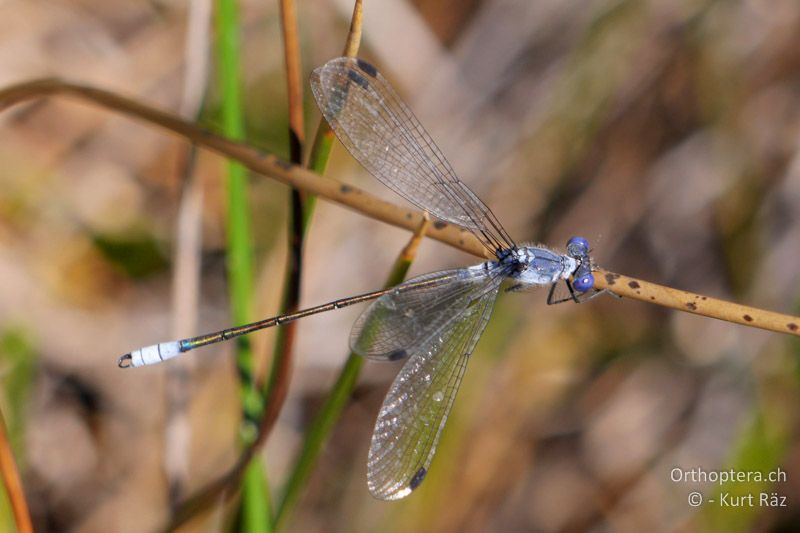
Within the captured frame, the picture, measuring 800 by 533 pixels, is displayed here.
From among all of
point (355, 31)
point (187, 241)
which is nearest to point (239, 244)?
point (355, 31)

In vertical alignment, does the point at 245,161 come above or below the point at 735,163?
below

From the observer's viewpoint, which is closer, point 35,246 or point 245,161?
point 245,161

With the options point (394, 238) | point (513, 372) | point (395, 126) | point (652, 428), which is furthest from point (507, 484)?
point (395, 126)

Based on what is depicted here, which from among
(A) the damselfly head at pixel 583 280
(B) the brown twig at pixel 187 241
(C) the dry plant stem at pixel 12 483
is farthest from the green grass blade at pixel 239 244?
(A) the damselfly head at pixel 583 280

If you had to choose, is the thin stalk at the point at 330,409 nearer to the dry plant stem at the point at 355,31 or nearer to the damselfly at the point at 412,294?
the damselfly at the point at 412,294

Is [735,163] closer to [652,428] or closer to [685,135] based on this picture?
[685,135]

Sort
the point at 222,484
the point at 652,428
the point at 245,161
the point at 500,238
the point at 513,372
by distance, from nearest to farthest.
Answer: the point at 245,161 < the point at 222,484 < the point at 500,238 < the point at 513,372 < the point at 652,428

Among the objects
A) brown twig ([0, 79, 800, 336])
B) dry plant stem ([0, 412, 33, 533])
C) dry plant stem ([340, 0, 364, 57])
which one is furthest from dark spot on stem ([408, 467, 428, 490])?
dry plant stem ([340, 0, 364, 57])

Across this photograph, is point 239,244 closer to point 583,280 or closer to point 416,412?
point 416,412
